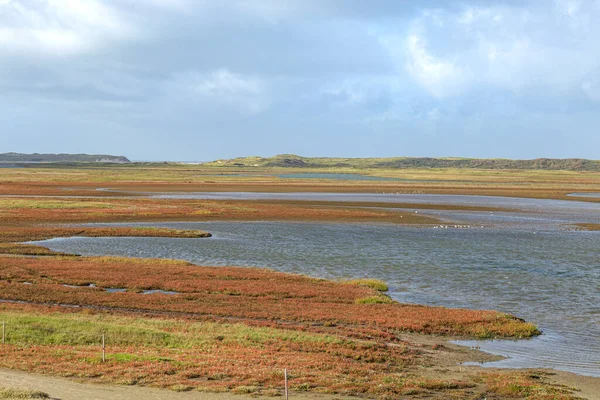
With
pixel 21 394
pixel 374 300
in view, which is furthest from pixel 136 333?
pixel 374 300

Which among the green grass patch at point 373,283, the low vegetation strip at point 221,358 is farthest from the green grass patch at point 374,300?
the low vegetation strip at point 221,358

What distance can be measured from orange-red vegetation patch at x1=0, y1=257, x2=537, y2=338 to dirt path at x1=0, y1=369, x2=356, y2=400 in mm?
10242

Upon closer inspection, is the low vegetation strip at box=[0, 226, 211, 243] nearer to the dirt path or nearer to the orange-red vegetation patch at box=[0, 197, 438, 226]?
the orange-red vegetation patch at box=[0, 197, 438, 226]

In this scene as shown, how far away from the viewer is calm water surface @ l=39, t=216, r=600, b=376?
95.8 feet

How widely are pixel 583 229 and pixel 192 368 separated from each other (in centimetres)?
6128

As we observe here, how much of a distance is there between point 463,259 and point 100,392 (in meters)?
36.6

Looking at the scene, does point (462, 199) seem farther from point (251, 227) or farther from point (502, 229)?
point (251, 227)

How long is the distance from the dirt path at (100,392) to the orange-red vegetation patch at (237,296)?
10.2 metres

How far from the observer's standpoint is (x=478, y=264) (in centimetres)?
4794

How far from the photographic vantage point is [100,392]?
18.9 metres

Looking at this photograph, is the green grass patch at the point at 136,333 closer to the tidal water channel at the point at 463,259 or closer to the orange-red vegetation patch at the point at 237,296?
the orange-red vegetation patch at the point at 237,296

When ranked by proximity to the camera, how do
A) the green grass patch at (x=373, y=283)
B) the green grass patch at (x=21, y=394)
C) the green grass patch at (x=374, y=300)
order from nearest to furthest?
the green grass patch at (x=21, y=394) < the green grass patch at (x=374, y=300) < the green grass patch at (x=373, y=283)

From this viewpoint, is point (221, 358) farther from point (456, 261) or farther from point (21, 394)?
point (456, 261)

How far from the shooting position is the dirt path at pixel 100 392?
1850 centimetres
